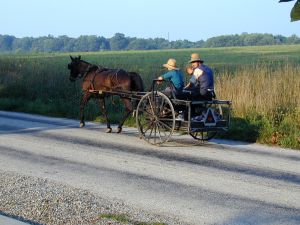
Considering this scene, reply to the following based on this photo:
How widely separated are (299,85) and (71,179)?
338 inches

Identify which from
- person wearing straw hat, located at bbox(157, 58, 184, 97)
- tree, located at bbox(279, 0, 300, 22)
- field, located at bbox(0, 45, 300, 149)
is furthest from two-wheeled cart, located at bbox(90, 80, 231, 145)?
tree, located at bbox(279, 0, 300, 22)

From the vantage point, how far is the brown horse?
13.9 metres

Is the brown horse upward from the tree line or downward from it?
upward

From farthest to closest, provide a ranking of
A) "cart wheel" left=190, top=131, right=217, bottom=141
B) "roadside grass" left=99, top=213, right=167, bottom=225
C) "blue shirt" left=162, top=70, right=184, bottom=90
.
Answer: "cart wheel" left=190, top=131, right=217, bottom=141 → "blue shirt" left=162, top=70, right=184, bottom=90 → "roadside grass" left=99, top=213, right=167, bottom=225

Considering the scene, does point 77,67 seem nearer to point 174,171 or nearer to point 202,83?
point 202,83

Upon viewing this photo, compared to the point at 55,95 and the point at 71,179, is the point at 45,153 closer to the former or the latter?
the point at 71,179

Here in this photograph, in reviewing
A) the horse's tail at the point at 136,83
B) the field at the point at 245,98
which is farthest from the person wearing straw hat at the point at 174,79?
the field at the point at 245,98

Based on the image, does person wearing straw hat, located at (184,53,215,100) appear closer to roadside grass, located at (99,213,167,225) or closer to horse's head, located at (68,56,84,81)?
horse's head, located at (68,56,84,81)

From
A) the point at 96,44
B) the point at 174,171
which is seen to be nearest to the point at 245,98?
the point at 174,171

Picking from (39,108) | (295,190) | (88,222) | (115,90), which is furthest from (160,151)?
(39,108)

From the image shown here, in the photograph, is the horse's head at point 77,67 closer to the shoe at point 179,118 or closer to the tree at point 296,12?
the shoe at point 179,118

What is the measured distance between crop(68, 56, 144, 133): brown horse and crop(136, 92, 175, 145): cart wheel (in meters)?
1.21

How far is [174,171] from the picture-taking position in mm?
9297

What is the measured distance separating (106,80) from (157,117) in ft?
8.44
